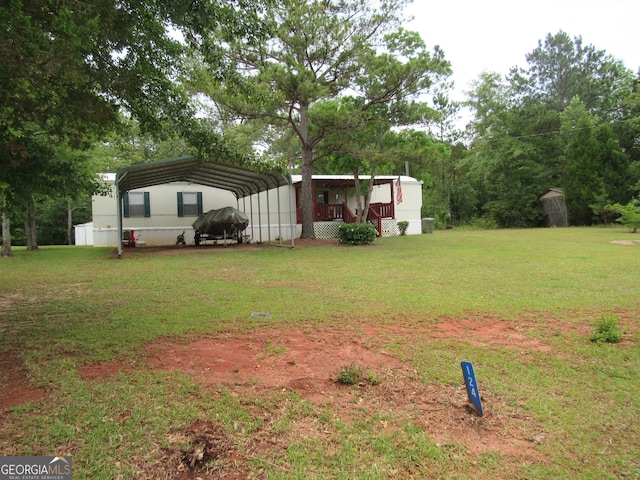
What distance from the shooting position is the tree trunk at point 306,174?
15.8 meters

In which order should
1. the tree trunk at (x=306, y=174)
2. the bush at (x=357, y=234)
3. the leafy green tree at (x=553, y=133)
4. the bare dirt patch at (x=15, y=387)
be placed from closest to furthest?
the bare dirt patch at (x=15, y=387)
the bush at (x=357, y=234)
the tree trunk at (x=306, y=174)
the leafy green tree at (x=553, y=133)

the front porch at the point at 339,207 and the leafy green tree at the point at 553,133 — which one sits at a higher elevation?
the leafy green tree at the point at 553,133

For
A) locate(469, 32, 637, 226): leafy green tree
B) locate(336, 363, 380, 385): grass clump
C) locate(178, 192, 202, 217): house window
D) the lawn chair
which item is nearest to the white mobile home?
locate(178, 192, 202, 217): house window

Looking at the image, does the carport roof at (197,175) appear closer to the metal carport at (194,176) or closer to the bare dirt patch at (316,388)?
the metal carport at (194,176)

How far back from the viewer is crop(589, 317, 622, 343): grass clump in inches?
157

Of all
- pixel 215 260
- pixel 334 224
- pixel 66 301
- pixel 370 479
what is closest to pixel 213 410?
pixel 370 479

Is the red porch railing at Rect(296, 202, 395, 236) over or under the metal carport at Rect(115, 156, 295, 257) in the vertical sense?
under

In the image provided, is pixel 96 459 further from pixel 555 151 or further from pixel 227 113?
pixel 555 151

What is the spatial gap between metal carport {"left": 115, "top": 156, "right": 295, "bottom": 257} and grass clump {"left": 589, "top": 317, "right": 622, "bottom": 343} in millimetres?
8336

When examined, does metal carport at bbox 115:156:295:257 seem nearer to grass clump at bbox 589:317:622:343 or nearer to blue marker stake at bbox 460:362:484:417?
grass clump at bbox 589:317:622:343

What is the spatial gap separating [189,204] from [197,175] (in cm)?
348

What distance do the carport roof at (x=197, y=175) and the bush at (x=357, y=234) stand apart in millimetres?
3237

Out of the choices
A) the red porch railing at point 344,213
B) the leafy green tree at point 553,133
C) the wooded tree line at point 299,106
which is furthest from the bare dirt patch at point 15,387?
the leafy green tree at point 553,133

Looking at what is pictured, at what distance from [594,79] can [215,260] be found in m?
33.7
